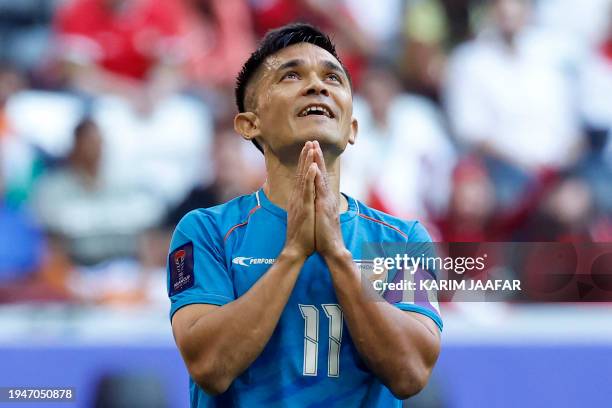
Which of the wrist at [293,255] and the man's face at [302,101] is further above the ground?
the man's face at [302,101]

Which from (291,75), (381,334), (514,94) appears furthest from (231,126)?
(381,334)

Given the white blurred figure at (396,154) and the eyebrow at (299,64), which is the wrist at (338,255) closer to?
the eyebrow at (299,64)

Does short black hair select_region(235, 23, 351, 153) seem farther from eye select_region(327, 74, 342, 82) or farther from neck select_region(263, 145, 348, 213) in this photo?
neck select_region(263, 145, 348, 213)

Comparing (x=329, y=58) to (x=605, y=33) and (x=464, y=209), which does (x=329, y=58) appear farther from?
(x=605, y=33)

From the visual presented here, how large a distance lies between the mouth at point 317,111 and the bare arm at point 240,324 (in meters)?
0.37

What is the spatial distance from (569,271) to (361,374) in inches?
101

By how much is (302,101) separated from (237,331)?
0.74 m

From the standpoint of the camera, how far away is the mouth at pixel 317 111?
2.75 metres

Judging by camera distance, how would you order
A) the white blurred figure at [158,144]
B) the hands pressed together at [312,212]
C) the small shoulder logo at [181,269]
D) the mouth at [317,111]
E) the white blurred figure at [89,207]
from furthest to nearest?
1. the white blurred figure at [158,144]
2. the white blurred figure at [89,207]
3. the mouth at [317,111]
4. the small shoulder logo at [181,269]
5. the hands pressed together at [312,212]

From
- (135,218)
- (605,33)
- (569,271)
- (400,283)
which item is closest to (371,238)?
(400,283)

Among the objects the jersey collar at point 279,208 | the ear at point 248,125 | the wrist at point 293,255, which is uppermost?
the ear at point 248,125

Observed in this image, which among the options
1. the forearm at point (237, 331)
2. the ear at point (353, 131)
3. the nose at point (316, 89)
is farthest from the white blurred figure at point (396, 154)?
the forearm at point (237, 331)

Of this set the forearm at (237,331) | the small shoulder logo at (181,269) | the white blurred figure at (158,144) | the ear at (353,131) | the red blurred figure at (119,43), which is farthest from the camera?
the red blurred figure at (119,43)

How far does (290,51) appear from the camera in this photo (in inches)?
114
